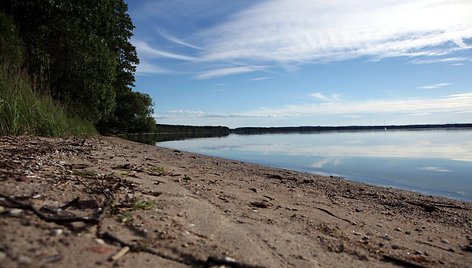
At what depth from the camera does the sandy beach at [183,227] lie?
2.34m

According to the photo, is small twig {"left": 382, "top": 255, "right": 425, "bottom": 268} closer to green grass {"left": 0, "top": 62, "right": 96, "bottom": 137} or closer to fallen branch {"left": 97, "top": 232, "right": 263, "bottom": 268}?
fallen branch {"left": 97, "top": 232, "right": 263, "bottom": 268}

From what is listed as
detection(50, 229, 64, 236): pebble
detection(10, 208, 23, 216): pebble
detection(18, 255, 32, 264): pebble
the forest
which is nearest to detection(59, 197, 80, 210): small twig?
detection(10, 208, 23, 216): pebble

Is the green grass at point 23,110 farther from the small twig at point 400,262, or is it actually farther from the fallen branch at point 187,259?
the small twig at point 400,262

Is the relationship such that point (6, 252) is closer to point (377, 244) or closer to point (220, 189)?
point (377, 244)

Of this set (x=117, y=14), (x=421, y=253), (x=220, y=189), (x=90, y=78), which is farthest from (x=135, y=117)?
(x=421, y=253)

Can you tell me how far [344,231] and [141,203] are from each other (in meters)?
2.11

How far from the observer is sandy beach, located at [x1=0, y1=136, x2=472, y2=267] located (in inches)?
92.2

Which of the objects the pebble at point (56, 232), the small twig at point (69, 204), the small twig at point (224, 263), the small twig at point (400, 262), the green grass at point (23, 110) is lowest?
the small twig at point (400, 262)

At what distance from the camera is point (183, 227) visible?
309 cm

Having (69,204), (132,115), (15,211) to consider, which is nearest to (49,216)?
(15,211)

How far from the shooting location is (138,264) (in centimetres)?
226

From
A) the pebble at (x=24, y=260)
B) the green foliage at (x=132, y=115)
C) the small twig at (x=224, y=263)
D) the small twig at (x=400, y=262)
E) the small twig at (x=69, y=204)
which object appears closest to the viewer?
the pebble at (x=24, y=260)

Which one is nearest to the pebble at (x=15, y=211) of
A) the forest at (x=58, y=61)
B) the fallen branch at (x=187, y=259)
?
the fallen branch at (x=187, y=259)

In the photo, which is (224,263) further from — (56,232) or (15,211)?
(15,211)
